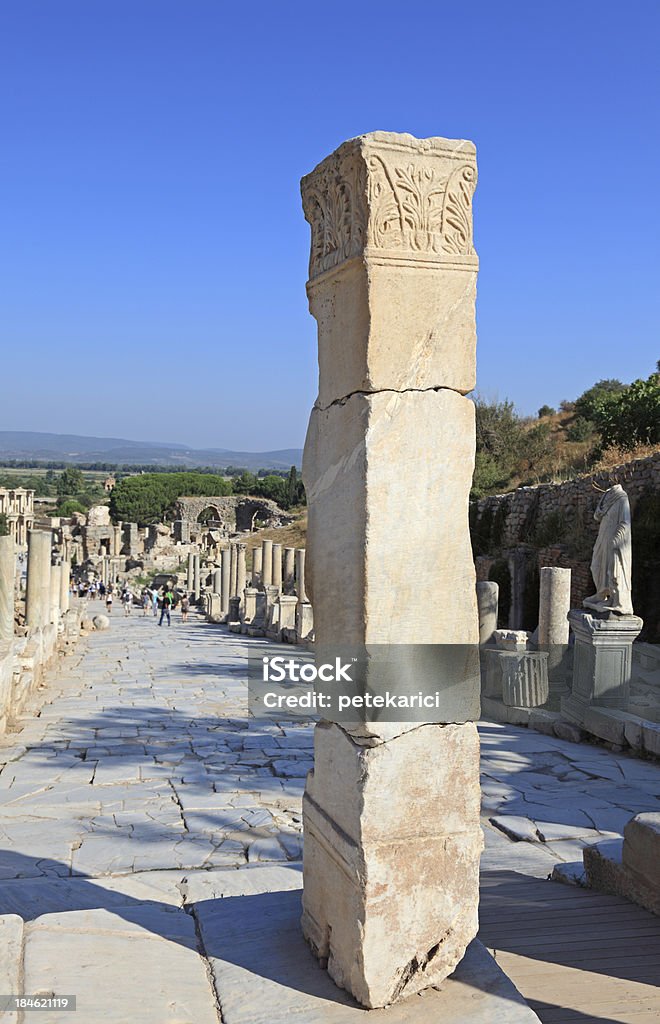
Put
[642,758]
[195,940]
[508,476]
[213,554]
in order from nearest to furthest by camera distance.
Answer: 1. [195,940]
2. [642,758]
3. [508,476]
4. [213,554]

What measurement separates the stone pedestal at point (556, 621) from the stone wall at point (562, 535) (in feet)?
20.6

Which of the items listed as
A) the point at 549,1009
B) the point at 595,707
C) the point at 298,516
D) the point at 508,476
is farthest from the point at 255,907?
the point at 298,516

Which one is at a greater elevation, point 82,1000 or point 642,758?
point 82,1000

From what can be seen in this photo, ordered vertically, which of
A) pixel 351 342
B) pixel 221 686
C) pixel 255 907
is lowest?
pixel 221 686

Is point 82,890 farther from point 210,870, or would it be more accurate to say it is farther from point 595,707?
point 595,707

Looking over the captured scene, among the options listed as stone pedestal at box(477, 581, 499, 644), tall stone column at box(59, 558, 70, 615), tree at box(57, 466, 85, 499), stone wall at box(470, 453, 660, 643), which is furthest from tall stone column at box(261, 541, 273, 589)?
tree at box(57, 466, 85, 499)

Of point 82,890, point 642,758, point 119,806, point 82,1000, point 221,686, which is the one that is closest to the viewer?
point 82,1000

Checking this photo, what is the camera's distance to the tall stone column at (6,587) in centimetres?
1167

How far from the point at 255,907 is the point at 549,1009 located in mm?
1163

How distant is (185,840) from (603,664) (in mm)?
4985

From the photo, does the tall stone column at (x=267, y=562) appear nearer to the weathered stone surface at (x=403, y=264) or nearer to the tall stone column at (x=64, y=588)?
the tall stone column at (x=64, y=588)

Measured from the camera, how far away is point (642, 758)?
7727mm

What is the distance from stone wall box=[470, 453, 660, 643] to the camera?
16.6m

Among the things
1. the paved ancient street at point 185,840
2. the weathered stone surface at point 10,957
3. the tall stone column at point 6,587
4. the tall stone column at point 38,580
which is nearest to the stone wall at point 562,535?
the paved ancient street at point 185,840
